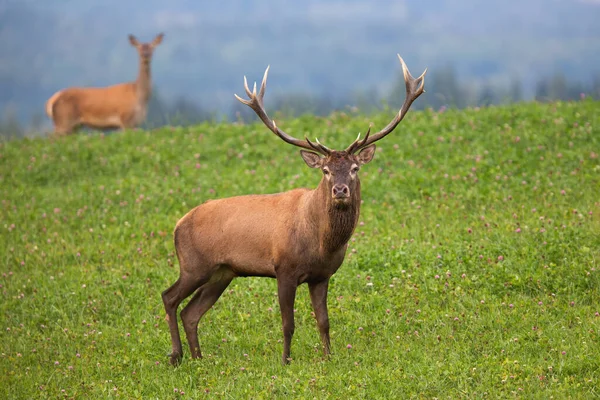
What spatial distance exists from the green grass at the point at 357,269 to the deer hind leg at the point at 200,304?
0.20 m

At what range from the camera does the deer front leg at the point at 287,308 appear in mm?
8844

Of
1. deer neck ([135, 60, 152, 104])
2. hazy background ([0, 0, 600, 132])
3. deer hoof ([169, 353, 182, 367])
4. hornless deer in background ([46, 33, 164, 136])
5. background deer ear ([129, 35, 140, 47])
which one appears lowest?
hazy background ([0, 0, 600, 132])

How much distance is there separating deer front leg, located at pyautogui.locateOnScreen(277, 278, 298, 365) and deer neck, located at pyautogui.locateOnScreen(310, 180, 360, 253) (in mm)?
487

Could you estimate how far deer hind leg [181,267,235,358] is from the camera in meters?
9.55

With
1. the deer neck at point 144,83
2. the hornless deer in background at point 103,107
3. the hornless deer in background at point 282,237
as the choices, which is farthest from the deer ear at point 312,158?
the deer neck at point 144,83

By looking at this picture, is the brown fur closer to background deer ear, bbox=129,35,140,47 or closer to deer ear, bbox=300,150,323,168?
deer ear, bbox=300,150,323,168

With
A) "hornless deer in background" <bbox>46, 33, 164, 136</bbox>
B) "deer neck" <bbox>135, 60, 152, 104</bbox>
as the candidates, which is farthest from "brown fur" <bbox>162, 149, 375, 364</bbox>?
"deer neck" <bbox>135, 60, 152, 104</bbox>

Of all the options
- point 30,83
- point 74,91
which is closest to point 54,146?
point 74,91

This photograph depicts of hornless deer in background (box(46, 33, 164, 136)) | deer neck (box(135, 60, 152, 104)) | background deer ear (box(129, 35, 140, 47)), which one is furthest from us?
background deer ear (box(129, 35, 140, 47))

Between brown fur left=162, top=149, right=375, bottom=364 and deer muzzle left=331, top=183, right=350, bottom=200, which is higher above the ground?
deer muzzle left=331, top=183, right=350, bottom=200

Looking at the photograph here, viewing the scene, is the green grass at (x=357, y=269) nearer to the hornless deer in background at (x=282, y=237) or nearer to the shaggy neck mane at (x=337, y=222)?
the hornless deer in background at (x=282, y=237)

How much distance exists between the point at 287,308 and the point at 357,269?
2.08 metres

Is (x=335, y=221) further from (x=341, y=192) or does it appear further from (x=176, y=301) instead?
(x=176, y=301)

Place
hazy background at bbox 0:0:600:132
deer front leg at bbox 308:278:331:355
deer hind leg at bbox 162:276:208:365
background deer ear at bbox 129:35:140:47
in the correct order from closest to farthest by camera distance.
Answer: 1. deer front leg at bbox 308:278:331:355
2. deer hind leg at bbox 162:276:208:365
3. background deer ear at bbox 129:35:140:47
4. hazy background at bbox 0:0:600:132
